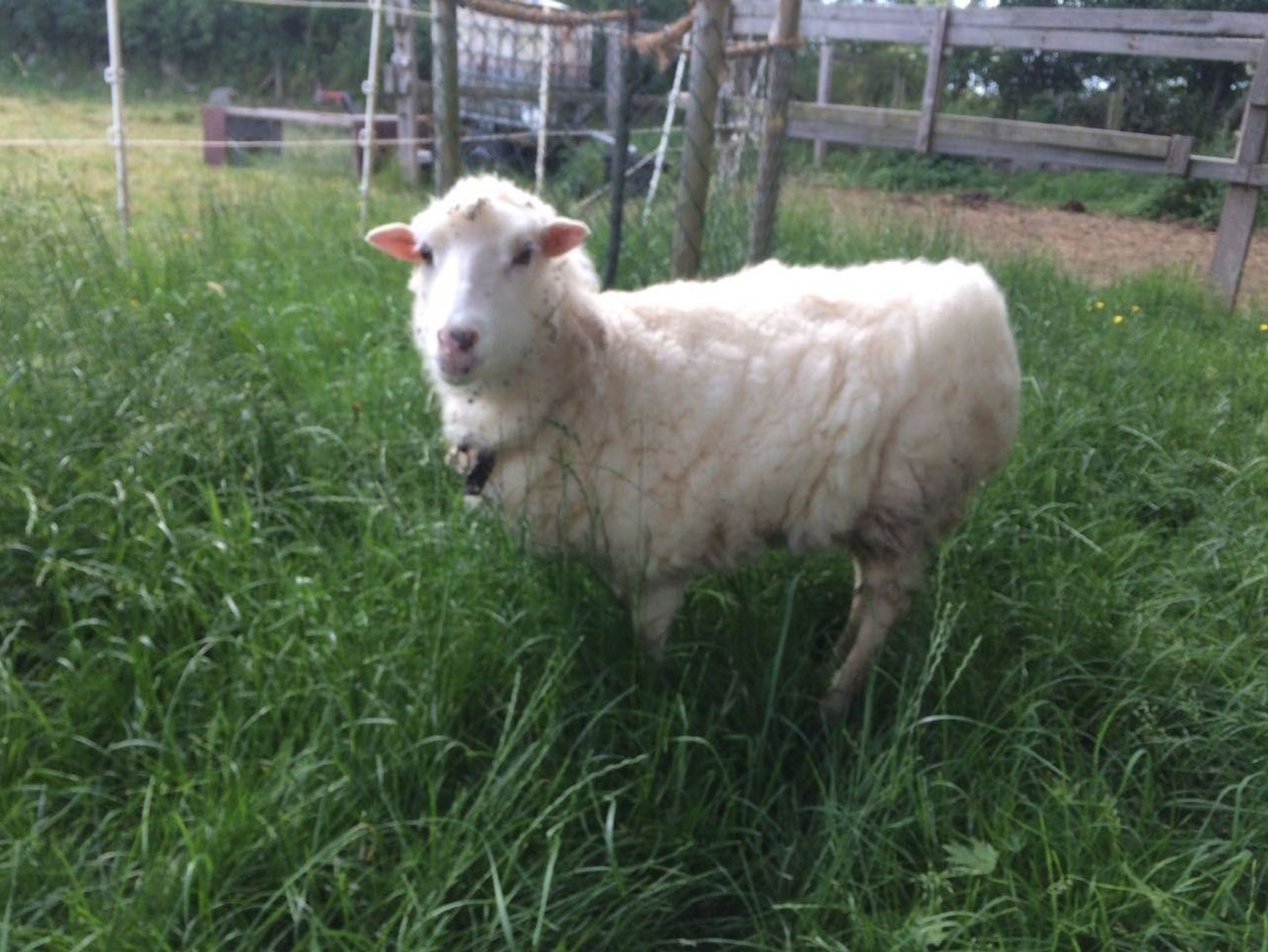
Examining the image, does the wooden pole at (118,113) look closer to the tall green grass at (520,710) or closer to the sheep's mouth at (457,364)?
the tall green grass at (520,710)

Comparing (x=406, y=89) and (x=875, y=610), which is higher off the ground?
(x=406, y=89)

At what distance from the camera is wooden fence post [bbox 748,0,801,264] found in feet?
12.3

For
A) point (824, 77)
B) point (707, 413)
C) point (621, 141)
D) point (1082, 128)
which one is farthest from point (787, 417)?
point (824, 77)

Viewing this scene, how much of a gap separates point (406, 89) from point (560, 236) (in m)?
7.08

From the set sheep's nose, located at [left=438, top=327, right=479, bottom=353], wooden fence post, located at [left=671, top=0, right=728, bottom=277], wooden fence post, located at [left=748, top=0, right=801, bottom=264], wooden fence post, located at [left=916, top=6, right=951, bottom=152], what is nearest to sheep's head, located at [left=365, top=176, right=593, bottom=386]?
sheep's nose, located at [left=438, top=327, right=479, bottom=353]

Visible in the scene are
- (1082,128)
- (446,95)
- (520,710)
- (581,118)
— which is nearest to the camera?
(520,710)

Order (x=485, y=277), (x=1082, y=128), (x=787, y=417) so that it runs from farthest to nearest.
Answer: (x=1082, y=128), (x=787, y=417), (x=485, y=277)

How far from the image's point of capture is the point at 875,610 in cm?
266

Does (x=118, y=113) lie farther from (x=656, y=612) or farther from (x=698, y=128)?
(x=656, y=612)

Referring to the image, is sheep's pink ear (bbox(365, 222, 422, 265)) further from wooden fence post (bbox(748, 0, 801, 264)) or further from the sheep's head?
wooden fence post (bbox(748, 0, 801, 264))

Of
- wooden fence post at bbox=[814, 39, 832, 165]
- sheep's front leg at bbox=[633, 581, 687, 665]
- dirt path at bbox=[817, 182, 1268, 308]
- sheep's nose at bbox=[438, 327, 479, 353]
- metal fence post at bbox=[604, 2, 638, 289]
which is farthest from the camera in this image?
wooden fence post at bbox=[814, 39, 832, 165]

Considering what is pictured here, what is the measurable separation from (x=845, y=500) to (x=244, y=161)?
6.57m

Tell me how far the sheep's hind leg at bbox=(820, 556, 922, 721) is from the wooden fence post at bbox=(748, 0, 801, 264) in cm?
176

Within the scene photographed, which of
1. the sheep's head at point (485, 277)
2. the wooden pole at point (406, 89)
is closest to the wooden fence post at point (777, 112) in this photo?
the sheep's head at point (485, 277)
